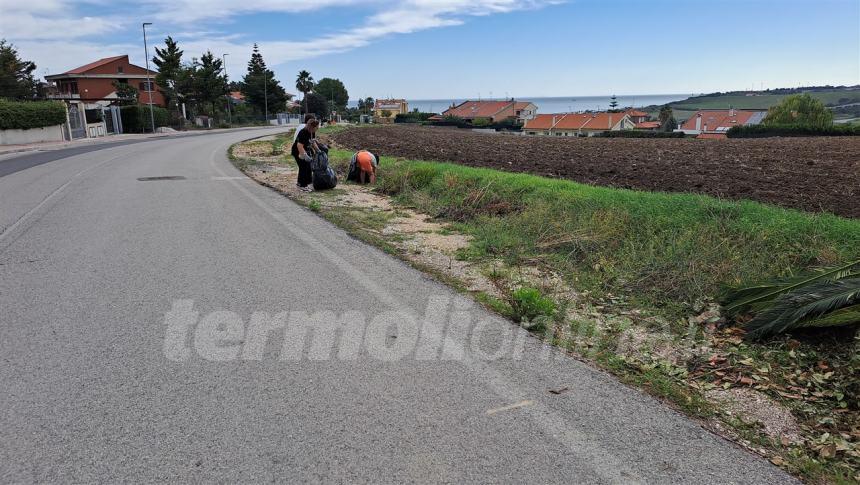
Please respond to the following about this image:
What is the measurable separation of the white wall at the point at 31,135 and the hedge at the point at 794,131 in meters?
49.6

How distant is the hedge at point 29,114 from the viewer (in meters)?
32.4

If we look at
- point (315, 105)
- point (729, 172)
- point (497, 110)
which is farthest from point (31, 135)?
point (497, 110)

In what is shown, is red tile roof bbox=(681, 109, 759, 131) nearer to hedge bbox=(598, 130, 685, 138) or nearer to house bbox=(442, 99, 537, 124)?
house bbox=(442, 99, 537, 124)

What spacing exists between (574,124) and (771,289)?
107 meters

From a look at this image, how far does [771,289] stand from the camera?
15.9 ft

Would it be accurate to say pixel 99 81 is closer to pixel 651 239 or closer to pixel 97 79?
pixel 97 79

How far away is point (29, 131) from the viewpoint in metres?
34.1

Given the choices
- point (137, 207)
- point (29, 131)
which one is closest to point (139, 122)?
point (29, 131)

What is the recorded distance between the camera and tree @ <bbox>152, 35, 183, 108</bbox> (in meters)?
63.8

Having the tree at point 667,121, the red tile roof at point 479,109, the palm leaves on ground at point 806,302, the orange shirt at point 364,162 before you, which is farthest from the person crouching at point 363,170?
the red tile roof at point 479,109

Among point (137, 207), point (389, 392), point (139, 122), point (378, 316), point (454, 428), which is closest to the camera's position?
point (454, 428)

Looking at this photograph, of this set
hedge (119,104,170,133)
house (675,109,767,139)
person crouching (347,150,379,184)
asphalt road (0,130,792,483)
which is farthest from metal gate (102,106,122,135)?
house (675,109,767,139)

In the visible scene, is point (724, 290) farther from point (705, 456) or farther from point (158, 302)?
point (158, 302)

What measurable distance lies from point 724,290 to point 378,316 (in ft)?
10.2
